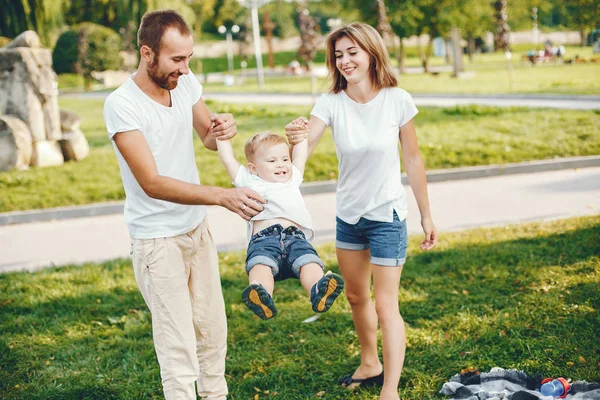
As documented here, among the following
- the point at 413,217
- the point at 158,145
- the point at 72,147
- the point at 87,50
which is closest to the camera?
the point at 158,145

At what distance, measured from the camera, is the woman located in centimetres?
366

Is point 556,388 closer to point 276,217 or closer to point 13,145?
point 276,217

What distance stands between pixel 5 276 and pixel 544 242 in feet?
18.0

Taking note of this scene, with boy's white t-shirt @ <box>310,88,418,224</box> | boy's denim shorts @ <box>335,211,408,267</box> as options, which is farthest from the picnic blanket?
boy's white t-shirt @ <box>310,88,418,224</box>

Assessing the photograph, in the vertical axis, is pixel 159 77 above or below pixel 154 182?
above

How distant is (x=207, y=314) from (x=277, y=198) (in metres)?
0.74

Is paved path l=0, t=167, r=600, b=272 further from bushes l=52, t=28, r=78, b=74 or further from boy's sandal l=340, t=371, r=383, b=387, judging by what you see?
bushes l=52, t=28, r=78, b=74

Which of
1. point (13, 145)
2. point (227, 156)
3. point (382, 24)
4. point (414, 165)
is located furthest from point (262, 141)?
point (382, 24)

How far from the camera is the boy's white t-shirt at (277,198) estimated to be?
368 centimetres

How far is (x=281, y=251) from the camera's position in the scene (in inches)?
143

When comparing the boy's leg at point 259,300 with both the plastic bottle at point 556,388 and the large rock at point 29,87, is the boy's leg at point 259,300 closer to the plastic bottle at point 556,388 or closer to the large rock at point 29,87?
the plastic bottle at point 556,388

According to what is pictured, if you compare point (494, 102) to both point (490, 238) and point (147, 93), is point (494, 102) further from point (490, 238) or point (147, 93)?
point (147, 93)

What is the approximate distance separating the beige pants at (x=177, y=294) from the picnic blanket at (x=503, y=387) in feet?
5.06

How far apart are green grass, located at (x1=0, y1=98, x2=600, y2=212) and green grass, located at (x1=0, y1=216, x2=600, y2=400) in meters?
3.73
